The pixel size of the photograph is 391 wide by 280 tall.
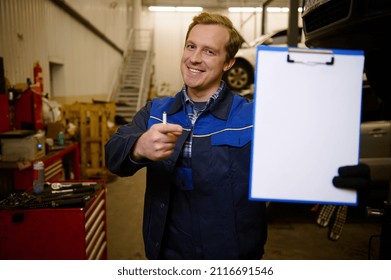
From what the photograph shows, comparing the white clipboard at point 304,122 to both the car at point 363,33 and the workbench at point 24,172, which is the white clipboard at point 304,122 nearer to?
the car at point 363,33

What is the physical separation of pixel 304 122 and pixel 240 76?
15.9 ft

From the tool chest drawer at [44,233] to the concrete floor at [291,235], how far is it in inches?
33.5

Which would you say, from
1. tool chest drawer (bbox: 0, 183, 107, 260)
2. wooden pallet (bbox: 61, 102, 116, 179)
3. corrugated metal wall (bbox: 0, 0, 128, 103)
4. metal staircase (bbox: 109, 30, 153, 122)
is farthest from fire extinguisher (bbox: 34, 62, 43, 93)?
metal staircase (bbox: 109, 30, 153, 122)

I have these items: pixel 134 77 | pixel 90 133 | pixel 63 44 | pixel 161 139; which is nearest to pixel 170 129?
pixel 161 139

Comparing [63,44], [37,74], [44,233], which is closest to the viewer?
[44,233]

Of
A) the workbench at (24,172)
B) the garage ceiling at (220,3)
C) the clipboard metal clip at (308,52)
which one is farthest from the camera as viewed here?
the garage ceiling at (220,3)

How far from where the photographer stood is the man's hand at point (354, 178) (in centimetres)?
54

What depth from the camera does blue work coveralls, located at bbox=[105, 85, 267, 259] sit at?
937 millimetres

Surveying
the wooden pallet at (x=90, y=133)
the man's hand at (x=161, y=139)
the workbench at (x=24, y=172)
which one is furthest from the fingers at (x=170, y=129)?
the wooden pallet at (x=90, y=133)

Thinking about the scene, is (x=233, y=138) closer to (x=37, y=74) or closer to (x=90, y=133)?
(x=37, y=74)

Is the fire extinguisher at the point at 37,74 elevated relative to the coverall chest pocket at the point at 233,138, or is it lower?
elevated

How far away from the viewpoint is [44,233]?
158cm

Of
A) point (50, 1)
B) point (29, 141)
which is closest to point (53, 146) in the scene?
point (29, 141)

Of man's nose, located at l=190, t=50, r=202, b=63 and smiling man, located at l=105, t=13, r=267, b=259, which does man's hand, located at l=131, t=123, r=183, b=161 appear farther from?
man's nose, located at l=190, t=50, r=202, b=63
